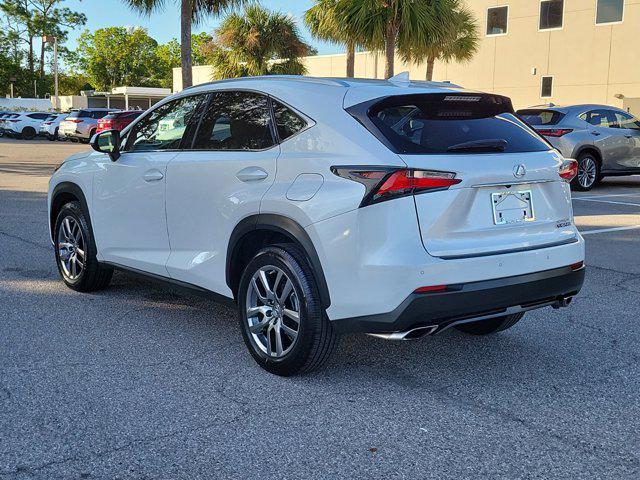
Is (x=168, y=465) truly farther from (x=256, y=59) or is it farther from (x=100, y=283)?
(x=256, y=59)

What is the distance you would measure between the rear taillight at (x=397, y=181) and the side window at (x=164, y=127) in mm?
1825

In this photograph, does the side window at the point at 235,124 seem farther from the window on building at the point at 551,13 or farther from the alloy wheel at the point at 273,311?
the window on building at the point at 551,13

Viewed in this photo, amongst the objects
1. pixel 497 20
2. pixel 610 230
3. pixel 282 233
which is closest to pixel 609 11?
pixel 497 20

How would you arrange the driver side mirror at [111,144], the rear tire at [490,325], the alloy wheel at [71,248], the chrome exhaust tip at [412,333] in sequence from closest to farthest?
the chrome exhaust tip at [412,333], the rear tire at [490,325], the driver side mirror at [111,144], the alloy wheel at [71,248]

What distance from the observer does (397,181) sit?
3.51 metres

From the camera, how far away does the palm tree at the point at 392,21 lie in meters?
22.2

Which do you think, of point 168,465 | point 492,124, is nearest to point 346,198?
point 492,124

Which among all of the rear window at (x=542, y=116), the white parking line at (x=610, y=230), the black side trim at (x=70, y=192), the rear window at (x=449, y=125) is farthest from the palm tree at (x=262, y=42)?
the rear window at (x=449, y=125)

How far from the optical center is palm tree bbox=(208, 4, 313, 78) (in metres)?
37.2

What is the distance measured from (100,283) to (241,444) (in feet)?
10.2

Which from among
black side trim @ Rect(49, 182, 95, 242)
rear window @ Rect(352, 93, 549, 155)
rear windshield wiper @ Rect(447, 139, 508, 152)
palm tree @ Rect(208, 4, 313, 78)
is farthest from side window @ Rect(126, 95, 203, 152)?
palm tree @ Rect(208, 4, 313, 78)

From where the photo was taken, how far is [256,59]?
37875mm

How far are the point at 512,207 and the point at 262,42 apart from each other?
35.3m

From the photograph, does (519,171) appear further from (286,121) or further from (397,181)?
(286,121)
